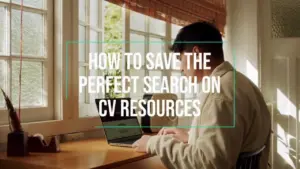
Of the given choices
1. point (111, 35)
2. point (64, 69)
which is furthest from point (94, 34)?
point (64, 69)

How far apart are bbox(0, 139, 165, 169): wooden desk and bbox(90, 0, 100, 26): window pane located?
899 mm

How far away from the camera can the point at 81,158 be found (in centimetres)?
169

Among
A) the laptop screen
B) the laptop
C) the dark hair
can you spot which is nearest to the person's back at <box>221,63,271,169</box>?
the dark hair

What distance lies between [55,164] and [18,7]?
87cm

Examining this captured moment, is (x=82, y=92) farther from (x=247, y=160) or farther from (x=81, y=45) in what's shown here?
(x=247, y=160)

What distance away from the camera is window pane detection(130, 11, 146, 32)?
2881 millimetres

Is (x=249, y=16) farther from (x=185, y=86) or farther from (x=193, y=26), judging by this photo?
(x=193, y=26)

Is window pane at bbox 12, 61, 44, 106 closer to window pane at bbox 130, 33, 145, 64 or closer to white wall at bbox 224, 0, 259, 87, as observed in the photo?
window pane at bbox 130, 33, 145, 64

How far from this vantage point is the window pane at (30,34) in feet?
6.57

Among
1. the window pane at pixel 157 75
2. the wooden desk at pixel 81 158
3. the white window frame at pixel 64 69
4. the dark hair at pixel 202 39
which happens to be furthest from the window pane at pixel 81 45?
the dark hair at pixel 202 39

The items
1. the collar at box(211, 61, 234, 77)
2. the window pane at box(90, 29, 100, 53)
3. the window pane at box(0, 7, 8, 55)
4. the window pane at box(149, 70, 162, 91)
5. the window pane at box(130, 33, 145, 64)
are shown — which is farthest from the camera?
the window pane at box(149, 70, 162, 91)

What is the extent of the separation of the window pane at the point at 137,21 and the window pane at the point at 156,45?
18 centimetres

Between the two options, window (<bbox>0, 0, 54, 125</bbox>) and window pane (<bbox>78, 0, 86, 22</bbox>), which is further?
window pane (<bbox>78, 0, 86, 22</bbox>)

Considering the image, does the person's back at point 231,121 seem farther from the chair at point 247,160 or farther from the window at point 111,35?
the window at point 111,35
